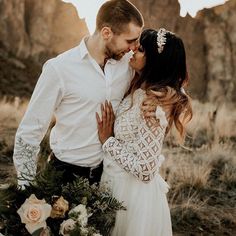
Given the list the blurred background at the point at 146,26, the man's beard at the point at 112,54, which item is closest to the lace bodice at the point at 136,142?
the man's beard at the point at 112,54

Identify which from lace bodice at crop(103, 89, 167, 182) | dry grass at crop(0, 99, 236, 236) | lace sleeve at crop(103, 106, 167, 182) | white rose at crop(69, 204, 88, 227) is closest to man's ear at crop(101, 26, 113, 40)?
lace bodice at crop(103, 89, 167, 182)

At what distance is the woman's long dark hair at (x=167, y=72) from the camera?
3473mm

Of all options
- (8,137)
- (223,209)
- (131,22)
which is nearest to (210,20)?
(8,137)

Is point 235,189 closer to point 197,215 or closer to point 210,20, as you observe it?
point 197,215

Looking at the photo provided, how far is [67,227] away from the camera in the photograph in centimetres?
309

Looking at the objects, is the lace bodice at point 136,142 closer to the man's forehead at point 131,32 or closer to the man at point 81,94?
the man at point 81,94

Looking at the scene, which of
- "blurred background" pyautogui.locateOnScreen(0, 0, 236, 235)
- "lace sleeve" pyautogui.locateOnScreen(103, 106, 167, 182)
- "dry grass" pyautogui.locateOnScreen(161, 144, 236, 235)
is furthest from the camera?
"blurred background" pyautogui.locateOnScreen(0, 0, 236, 235)

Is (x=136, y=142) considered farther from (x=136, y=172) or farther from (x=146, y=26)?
(x=146, y=26)

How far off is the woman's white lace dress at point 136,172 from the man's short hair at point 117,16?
16.4 inches

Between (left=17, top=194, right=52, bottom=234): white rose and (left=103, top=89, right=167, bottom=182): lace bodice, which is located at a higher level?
(left=103, top=89, right=167, bottom=182): lace bodice

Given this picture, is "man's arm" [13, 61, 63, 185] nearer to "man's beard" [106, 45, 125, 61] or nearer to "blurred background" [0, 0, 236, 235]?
"man's beard" [106, 45, 125, 61]

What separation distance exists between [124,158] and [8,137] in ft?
21.5

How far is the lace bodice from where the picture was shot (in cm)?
335

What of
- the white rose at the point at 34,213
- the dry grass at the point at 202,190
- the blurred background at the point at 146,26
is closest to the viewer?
the white rose at the point at 34,213
